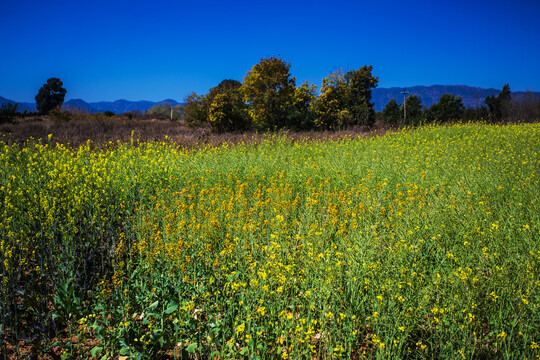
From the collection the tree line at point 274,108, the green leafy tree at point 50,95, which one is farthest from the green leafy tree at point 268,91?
the green leafy tree at point 50,95

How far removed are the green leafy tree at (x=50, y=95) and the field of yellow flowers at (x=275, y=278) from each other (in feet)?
194

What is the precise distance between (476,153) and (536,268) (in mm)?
6982

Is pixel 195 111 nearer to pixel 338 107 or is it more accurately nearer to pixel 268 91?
pixel 268 91

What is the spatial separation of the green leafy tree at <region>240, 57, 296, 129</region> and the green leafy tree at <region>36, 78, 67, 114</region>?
153 ft

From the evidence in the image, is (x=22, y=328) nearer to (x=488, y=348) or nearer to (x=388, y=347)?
(x=388, y=347)

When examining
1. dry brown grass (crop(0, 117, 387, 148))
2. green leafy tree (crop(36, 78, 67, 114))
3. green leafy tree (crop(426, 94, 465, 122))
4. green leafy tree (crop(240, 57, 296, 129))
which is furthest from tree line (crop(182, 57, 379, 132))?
green leafy tree (crop(36, 78, 67, 114))

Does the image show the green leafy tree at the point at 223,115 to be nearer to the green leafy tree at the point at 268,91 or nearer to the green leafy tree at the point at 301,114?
the green leafy tree at the point at 268,91

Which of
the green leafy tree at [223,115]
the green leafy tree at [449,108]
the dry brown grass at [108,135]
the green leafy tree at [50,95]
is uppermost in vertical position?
the green leafy tree at [50,95]

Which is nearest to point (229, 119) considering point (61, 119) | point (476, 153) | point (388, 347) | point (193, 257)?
point (61, 119)

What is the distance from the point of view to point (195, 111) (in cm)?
2191

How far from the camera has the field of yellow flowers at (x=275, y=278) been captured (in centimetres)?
219

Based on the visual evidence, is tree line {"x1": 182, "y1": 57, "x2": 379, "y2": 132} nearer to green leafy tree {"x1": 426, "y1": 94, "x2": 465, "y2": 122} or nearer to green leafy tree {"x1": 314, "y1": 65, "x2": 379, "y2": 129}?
green leafy tree {"x1": 314, "y1": 65, "x2": 379, "y2": 129}

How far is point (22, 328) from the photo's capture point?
9.00 ft

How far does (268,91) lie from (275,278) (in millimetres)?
19936
